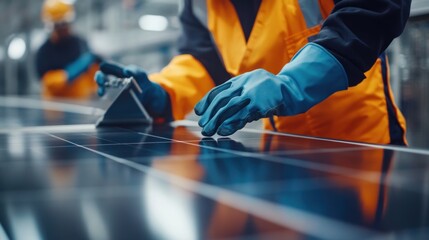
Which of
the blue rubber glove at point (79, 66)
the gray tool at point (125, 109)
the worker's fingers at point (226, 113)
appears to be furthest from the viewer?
the blue rubber glove at point (79, 66)

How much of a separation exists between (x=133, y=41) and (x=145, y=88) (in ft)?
16.1

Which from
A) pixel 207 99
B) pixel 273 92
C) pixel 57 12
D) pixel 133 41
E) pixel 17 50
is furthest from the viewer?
pixel 17 50

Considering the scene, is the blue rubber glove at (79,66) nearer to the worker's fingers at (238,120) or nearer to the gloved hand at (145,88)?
the gloved hand at (145,88)

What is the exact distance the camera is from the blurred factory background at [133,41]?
79.1 inches

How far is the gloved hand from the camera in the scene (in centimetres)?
165

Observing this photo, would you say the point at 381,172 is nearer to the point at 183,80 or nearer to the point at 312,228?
the point at 312,228

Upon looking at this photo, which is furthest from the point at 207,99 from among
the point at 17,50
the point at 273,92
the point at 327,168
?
the point at 17,50

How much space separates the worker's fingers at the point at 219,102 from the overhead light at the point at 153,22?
669cm

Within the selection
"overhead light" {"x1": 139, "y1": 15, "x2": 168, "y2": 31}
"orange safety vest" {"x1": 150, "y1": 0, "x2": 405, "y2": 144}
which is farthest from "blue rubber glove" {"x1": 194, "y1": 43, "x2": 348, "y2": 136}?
"overhead light" {"x1": 139, "y1": 15, "x2": 168, "y2": 31}

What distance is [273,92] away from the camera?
3.56ft

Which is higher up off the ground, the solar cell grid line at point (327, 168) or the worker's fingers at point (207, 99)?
the worker's fingers at point (207, 99)

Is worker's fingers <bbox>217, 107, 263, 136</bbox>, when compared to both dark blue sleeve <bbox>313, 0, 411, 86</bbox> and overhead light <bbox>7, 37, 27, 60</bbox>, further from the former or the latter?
overhead light <bbox>7, 37, 27, 60</bbox>

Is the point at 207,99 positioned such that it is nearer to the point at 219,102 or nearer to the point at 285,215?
the point at 219,102

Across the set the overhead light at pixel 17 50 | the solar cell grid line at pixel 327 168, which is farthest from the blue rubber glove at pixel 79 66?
the solar cell grid line at pixel 327 168
